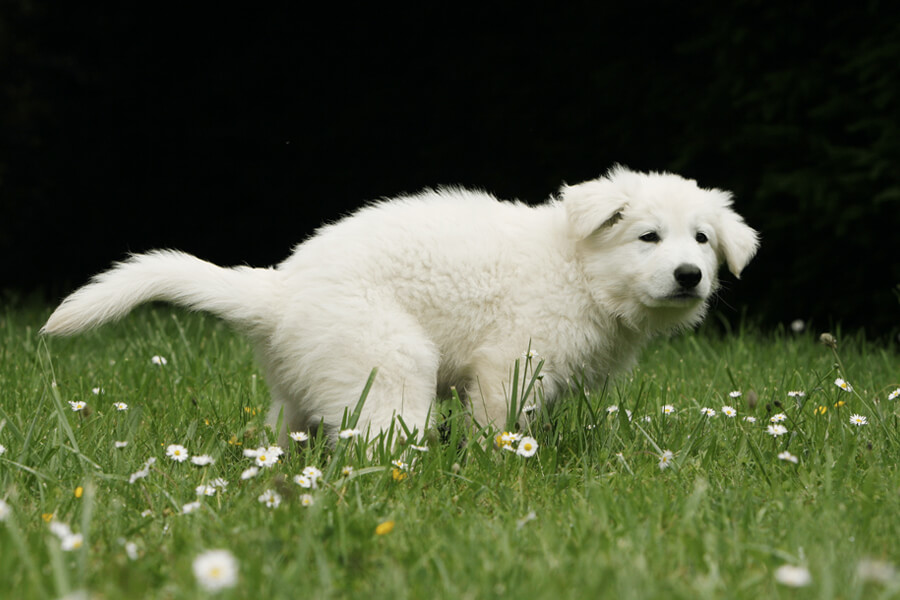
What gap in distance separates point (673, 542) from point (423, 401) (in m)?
1.06

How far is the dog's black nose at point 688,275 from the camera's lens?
3.14m

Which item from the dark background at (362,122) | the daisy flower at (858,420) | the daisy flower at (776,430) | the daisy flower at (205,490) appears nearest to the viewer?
the daisy flower at (205,490)

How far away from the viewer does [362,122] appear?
8.48 m

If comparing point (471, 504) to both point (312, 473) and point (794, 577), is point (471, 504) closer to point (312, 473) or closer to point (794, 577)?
point (312, 473)

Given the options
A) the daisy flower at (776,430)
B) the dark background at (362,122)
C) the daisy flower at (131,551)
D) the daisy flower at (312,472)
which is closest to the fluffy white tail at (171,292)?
the daisy flower at (312,472)

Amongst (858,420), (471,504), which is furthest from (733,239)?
(471,504)

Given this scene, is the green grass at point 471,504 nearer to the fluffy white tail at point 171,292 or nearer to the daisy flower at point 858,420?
the daisy flower at point 858,420

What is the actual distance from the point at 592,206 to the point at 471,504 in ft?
4.08

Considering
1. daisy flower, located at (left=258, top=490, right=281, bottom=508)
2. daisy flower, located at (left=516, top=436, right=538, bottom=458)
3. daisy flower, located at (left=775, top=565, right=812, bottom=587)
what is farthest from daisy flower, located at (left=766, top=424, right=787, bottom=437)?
daisy flower, located at (left=258, top=490, right=281, bottom=508)

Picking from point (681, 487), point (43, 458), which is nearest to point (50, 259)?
point (43, 458)

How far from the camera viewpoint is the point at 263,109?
8617 mm

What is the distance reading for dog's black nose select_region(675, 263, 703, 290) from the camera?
10.3ft

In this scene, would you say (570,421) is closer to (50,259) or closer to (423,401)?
(423,401)

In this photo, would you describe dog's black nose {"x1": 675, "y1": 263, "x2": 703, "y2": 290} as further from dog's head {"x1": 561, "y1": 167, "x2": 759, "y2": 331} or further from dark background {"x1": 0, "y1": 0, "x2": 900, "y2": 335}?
dark background {"x1": 0, "y1": 0, "x2": 900, "y2": 335}
